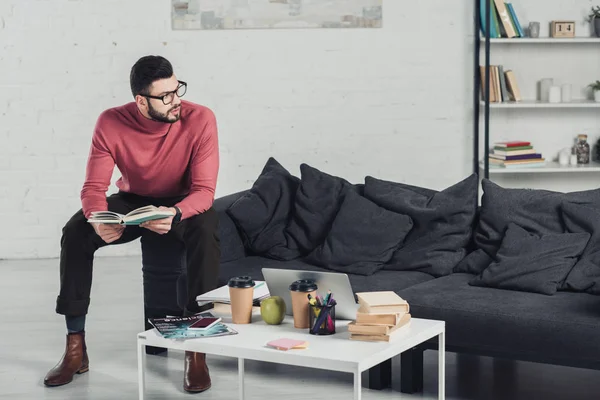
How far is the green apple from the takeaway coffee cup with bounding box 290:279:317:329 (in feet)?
0.15

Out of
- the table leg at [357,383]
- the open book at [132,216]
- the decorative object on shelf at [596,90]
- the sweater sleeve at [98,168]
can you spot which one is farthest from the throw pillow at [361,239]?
the decorative object on shelf at [596,90]

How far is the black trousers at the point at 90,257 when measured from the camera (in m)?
3.73

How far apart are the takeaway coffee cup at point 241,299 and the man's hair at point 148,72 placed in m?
1.05

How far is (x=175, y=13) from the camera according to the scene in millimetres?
6238

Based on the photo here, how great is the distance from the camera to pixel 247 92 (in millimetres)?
6348

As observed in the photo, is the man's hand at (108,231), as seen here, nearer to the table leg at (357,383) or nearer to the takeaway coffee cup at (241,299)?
the takeaway coffee cup at (241,299)

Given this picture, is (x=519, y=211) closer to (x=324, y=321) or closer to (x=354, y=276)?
(x=354, y=276)

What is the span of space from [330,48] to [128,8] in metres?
1.29

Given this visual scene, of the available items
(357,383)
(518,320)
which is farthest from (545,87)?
(357,383)

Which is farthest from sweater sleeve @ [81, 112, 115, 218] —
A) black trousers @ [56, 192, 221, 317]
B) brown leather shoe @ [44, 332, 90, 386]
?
brown leather shoe @ [44, 332, 90, 386]

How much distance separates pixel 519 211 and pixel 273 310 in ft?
4.54

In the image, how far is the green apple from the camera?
9.70 feet

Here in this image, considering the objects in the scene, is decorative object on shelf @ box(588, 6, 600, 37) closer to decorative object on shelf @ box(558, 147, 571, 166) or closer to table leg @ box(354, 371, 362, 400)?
decorative object on shelf @ box(558, 147, 571, 166)

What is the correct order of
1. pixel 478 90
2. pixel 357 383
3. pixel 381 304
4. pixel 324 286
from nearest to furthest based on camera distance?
pixel 357 383, pixel 381 304, pixel 324 286, pixel 478 90
